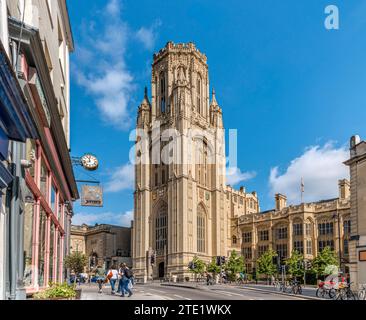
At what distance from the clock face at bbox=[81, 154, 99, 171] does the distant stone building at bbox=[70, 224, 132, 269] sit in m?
69.2

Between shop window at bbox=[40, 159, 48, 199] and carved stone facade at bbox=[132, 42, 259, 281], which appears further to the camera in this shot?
carved stone facade at bbox=[132, 42, 259, 281]

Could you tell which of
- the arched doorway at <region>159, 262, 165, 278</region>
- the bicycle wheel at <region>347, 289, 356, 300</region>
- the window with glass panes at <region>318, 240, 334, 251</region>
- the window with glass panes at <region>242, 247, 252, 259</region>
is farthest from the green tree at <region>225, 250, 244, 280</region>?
the bicycle wheel at <region>347, 289, 356, 300</region>

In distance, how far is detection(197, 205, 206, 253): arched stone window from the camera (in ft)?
284

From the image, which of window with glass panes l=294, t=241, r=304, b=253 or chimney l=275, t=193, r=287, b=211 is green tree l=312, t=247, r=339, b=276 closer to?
window with glass panes l=294, t=241, r=304, b=253

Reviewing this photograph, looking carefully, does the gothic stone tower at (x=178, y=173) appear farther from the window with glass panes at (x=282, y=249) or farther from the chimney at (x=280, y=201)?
the chimney at (x=280, y=201)

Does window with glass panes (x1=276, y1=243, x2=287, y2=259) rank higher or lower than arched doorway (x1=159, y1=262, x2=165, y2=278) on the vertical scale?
higher

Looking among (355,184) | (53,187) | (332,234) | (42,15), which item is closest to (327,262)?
(355,184)

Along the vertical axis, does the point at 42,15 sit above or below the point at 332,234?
above

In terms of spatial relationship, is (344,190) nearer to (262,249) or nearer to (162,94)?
(262,249)

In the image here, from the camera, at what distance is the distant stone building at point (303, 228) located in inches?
3081

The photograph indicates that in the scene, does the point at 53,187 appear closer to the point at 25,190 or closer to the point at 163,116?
the point at 25,190

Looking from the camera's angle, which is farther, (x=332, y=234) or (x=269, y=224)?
(x=269, y=224)
